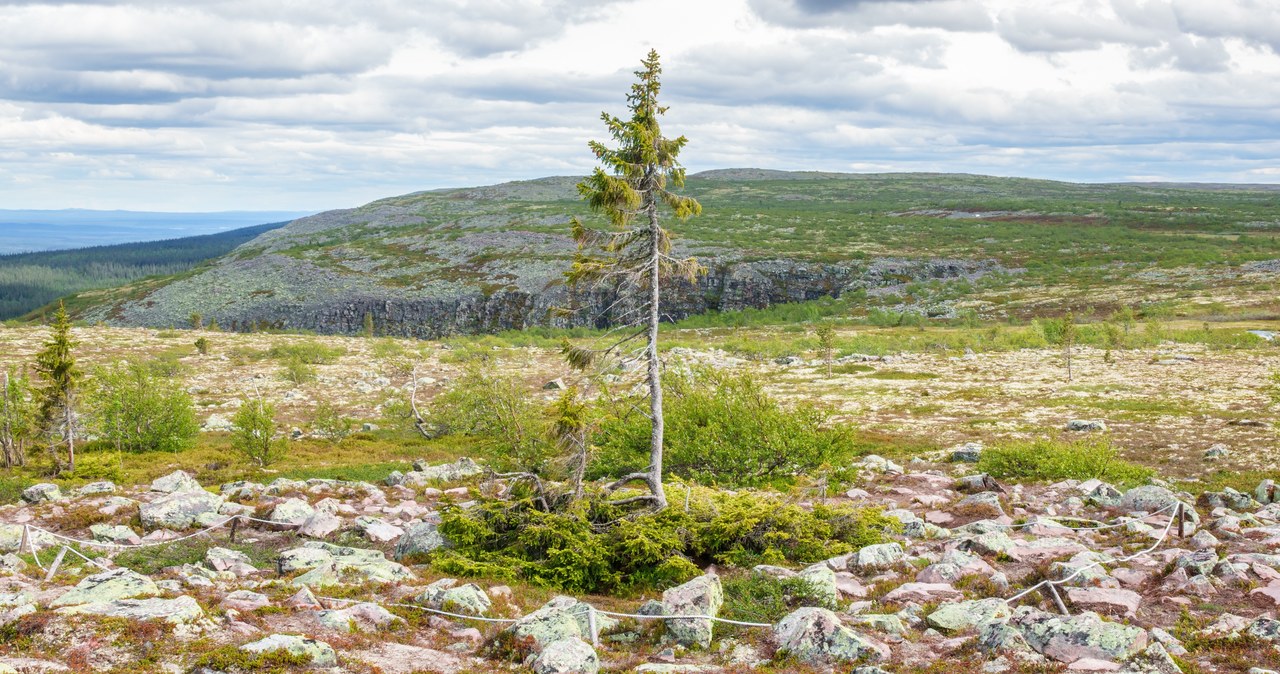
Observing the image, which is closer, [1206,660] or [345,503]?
[1206,660]

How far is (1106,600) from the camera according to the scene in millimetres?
12242

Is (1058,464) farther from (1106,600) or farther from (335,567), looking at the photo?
(335,567)

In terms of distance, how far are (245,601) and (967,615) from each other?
35.6 feet

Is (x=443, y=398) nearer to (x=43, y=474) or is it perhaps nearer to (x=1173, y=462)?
(x=43, y=474)

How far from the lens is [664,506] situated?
16328 mm

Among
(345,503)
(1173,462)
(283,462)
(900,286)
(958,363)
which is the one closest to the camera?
(345,503)

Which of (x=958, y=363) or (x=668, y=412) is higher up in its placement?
(x=668, y=412)

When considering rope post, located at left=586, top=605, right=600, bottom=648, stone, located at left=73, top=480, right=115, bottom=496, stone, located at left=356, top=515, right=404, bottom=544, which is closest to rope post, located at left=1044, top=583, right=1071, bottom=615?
rope post, located at left=586, top=605, right=600, bottom=648

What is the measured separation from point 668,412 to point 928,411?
71.8 ft

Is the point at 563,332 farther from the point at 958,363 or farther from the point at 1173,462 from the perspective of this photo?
the point at 1173,462

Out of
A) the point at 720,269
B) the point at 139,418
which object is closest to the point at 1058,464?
the point at 139,418

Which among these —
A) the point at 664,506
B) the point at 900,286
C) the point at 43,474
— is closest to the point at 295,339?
the point at 43,474

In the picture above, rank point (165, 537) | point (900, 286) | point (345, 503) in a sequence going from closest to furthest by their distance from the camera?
point (165, 537) < point (345, 503) < point (900, 286)

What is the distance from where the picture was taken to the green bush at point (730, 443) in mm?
22516
